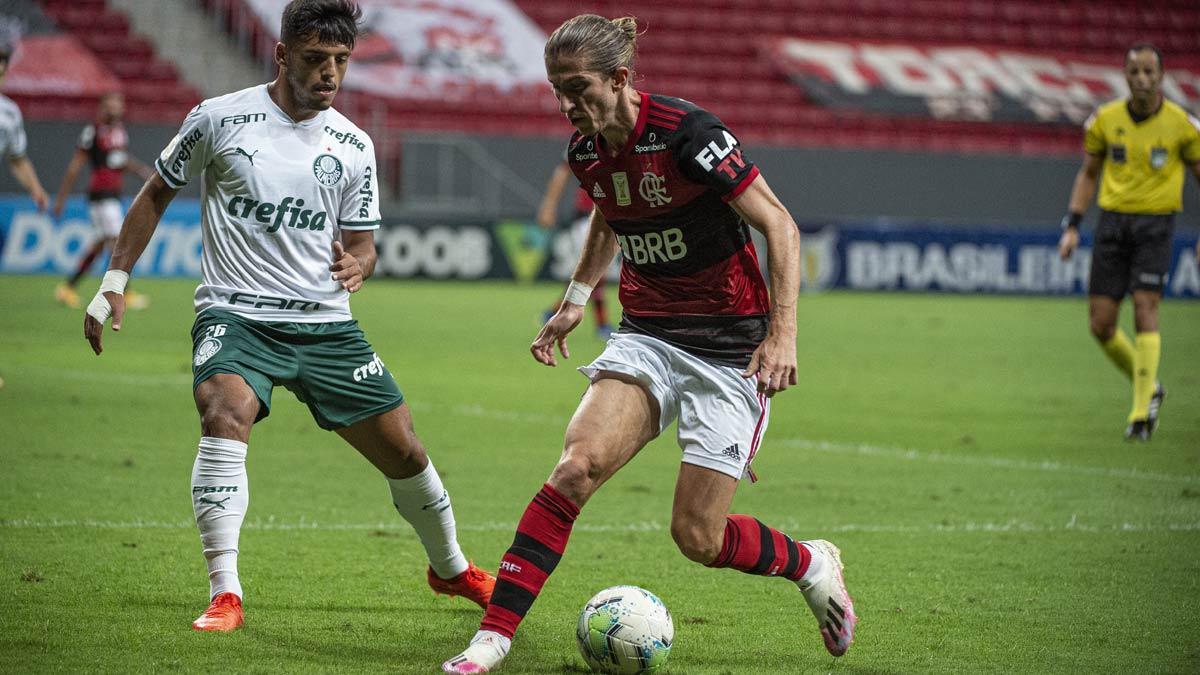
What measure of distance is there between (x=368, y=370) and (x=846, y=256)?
19.6 m

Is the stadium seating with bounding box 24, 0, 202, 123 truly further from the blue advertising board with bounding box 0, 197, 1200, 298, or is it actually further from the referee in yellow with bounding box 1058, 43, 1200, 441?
the referee in yellow with bounding box 1058, 43, 1200, 441

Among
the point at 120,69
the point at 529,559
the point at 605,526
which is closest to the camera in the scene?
the point at 529,559

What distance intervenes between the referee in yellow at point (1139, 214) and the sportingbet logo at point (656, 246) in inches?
227

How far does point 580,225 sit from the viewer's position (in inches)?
693

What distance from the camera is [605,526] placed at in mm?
6922

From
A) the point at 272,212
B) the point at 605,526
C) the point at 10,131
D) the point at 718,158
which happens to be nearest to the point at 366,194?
the point at 272,212

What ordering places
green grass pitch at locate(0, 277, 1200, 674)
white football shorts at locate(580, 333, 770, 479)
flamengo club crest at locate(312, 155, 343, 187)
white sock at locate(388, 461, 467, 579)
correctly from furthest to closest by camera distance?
white sock at locate(388, 461, 467, 579) → flamengo club crest at locate(312, 155, 343, 187) → green grass pitch at locate(0, 277, 1200, 674) → white football shorts at locate(580, 333, 770, 479)

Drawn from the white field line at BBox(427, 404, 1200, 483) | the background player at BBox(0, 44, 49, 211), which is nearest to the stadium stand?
the background player at BBox(0, 44, 49, 211)

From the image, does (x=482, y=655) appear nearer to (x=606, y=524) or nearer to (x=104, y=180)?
(x=606, y=524)

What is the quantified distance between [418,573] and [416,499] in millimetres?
792

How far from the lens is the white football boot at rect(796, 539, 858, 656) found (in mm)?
4672

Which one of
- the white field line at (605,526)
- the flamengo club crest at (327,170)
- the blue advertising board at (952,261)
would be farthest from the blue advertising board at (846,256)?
the flamengo club crest at (327,170)

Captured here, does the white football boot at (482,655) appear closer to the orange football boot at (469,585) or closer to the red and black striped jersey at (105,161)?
the orange football boot at (469,585)

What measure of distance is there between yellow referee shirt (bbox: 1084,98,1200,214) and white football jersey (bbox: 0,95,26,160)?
7803 millimetres
